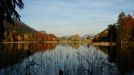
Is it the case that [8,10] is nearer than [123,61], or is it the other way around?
[8,10]

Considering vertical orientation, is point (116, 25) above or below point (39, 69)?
above

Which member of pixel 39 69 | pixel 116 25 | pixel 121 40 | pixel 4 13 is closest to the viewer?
pixel 4 13

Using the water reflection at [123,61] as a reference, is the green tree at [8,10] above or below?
above

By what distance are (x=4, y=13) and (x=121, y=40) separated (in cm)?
8922

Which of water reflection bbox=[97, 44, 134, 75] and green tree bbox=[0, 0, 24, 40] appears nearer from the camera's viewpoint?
green tree bbox=[0, 0, 24, 40]

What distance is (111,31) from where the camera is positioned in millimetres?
115188

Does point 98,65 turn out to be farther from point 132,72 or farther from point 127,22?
point 127,22

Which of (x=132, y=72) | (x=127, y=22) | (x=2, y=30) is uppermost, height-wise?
(x=127, y=22)

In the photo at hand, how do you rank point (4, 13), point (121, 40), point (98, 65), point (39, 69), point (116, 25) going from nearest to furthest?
point (4, 13)
point (98, 65)
point (39, 69)
point (121, 40)
point (116, 25)

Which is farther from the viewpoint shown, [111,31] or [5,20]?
[111,31]

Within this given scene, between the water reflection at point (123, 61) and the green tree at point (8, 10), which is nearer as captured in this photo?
the green tree at point (8, 10)

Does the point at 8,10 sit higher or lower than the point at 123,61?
higher

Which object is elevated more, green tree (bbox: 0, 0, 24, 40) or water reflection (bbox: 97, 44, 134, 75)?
green tree (bbox: 0, 0, 24, 40)

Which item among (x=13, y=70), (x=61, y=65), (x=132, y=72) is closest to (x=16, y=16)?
(x=13, y=70)
